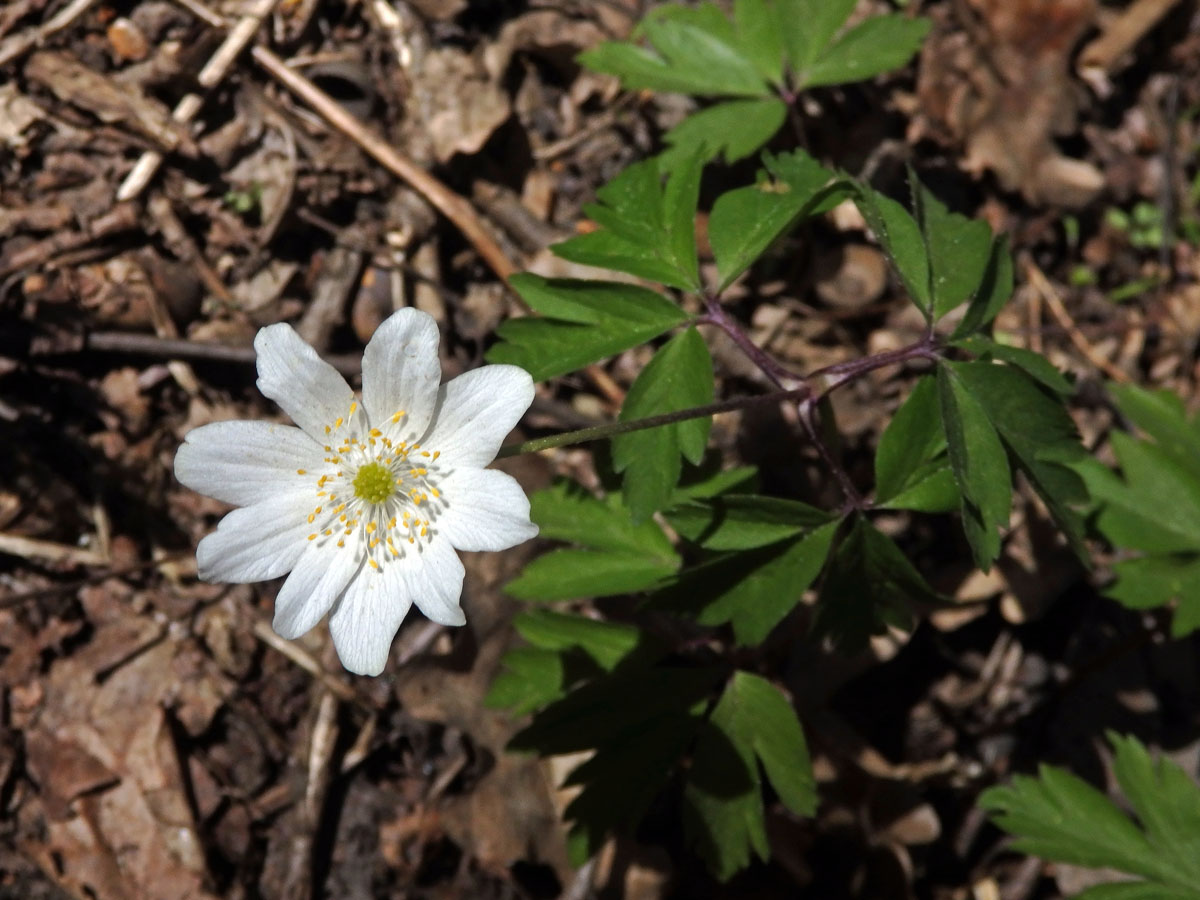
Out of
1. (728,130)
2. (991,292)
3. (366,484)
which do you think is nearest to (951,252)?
(991,292)

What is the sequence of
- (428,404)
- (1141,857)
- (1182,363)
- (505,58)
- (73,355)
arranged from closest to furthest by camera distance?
(428,404), (1141,857), (73,355), (505,58), (1182,363)

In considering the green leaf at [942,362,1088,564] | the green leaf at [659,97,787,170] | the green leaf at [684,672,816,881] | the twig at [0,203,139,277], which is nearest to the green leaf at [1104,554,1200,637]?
the green leaf at [942,362,1088,564]

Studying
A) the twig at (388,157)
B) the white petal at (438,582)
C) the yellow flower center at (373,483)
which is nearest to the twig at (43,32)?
the twig at (388,157)

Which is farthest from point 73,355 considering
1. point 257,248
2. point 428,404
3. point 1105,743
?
point 1105,743

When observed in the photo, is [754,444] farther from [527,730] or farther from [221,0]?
[221,0]

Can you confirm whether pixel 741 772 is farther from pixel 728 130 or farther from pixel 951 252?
pixel 728 130

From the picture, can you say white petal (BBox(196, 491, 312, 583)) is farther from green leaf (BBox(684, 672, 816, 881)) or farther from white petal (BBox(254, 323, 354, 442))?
green leaf (BBox(684, 672, 816, 881))
